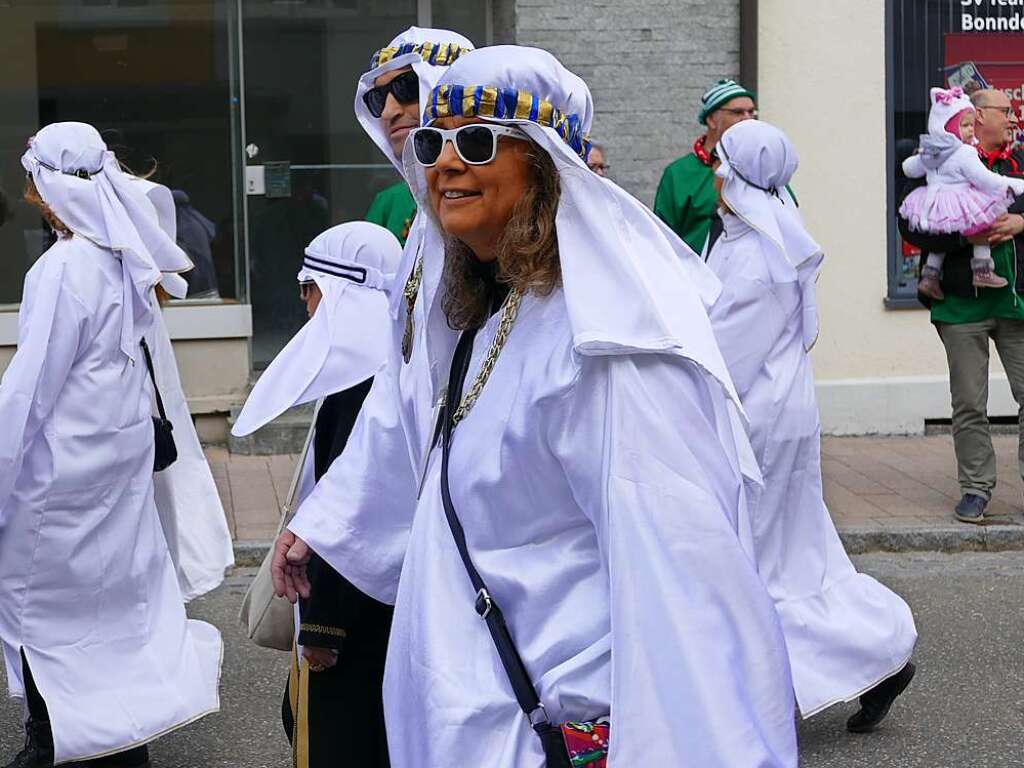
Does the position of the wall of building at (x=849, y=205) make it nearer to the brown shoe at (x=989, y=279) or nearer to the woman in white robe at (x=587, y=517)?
the brown shoe at (x=989, y=279)

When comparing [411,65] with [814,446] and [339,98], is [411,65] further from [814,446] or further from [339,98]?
[339,98]

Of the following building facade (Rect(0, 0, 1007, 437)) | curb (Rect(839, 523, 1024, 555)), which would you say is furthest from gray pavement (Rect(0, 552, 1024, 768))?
building facade (Rect(0, 0, 1007, 437))

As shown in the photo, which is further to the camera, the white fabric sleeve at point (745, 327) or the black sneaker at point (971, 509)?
the black sneaker at point (971, 509)

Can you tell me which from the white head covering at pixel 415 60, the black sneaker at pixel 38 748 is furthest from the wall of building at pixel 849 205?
the white head covering at pixel 415 60

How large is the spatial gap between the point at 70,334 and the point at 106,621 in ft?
2.92

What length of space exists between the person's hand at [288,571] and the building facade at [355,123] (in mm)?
7489

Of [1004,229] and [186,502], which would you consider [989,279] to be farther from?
[186,502]

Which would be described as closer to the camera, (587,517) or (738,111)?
(587,517)

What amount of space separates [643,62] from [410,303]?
767cm

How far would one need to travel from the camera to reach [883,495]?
Result: 9203 millimetres

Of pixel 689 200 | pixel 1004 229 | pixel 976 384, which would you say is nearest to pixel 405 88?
pixel 689 200

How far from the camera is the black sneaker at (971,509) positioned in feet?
28.0

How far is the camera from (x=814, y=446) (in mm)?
5734

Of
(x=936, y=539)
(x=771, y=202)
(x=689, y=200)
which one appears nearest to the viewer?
(x=771, y=202)
